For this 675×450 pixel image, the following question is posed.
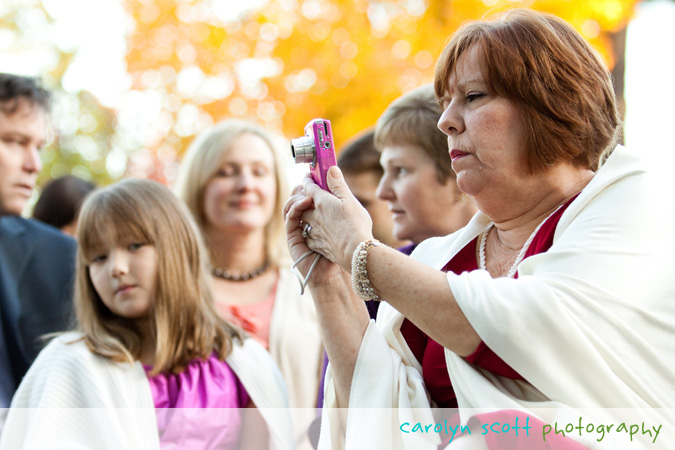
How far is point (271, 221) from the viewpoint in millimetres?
3760

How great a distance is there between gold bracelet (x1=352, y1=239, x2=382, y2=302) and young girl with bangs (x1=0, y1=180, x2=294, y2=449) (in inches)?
43.4

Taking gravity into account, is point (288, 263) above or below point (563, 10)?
below

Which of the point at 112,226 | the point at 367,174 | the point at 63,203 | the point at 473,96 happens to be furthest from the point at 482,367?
the point at 63,203

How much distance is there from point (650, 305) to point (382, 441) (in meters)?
0.69

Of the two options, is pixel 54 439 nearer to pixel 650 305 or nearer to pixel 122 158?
pixel 650 305

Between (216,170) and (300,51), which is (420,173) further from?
(300,51)

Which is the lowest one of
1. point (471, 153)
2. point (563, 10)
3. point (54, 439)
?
point (54, 439)

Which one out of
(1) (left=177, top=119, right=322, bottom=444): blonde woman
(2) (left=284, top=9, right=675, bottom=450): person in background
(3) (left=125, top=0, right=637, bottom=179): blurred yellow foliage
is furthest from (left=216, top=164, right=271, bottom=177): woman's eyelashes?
(3) (left=125, top=0, right=637, bottom=179): blurred yellow foliage

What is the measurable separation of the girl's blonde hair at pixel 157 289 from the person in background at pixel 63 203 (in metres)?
2.22

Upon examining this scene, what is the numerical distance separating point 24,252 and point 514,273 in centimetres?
268

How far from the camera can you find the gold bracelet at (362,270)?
1.56m

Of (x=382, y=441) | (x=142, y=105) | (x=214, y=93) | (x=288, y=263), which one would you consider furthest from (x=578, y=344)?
(x=142, y=105)

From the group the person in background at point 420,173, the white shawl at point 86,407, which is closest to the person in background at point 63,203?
the white shawl at point 86,407

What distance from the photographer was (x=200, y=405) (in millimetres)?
2461
